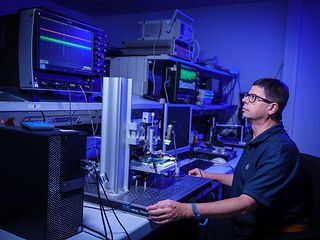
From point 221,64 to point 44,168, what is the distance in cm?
337

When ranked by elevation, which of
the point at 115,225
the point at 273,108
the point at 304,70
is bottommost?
the point at 115,225

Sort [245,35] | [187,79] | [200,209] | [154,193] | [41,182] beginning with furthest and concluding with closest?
[245,35], [187,79], [154,193], [200,209], [41,182]

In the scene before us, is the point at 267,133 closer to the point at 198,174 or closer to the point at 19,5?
the point at 198,174

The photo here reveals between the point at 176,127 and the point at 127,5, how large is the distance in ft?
8.29

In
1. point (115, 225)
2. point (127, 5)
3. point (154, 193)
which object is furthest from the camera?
point (127, 5)

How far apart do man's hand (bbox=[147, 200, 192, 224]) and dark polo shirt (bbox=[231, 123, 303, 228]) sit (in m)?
0.37

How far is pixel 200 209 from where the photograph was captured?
4.35 ft

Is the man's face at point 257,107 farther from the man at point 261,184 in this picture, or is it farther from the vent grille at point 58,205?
the vent grille at point 58,205

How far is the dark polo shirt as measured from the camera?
1.42 m

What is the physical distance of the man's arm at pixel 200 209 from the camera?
1.23 meters

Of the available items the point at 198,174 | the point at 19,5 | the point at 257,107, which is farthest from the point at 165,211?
the point at 19,5

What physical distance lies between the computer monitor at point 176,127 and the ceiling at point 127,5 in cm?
195

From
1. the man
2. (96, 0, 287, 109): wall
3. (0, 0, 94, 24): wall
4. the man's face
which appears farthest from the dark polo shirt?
(0, 0, 94, 24): wall

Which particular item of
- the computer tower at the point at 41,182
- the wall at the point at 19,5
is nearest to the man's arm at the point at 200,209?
the computer tower at the point at 41,182
